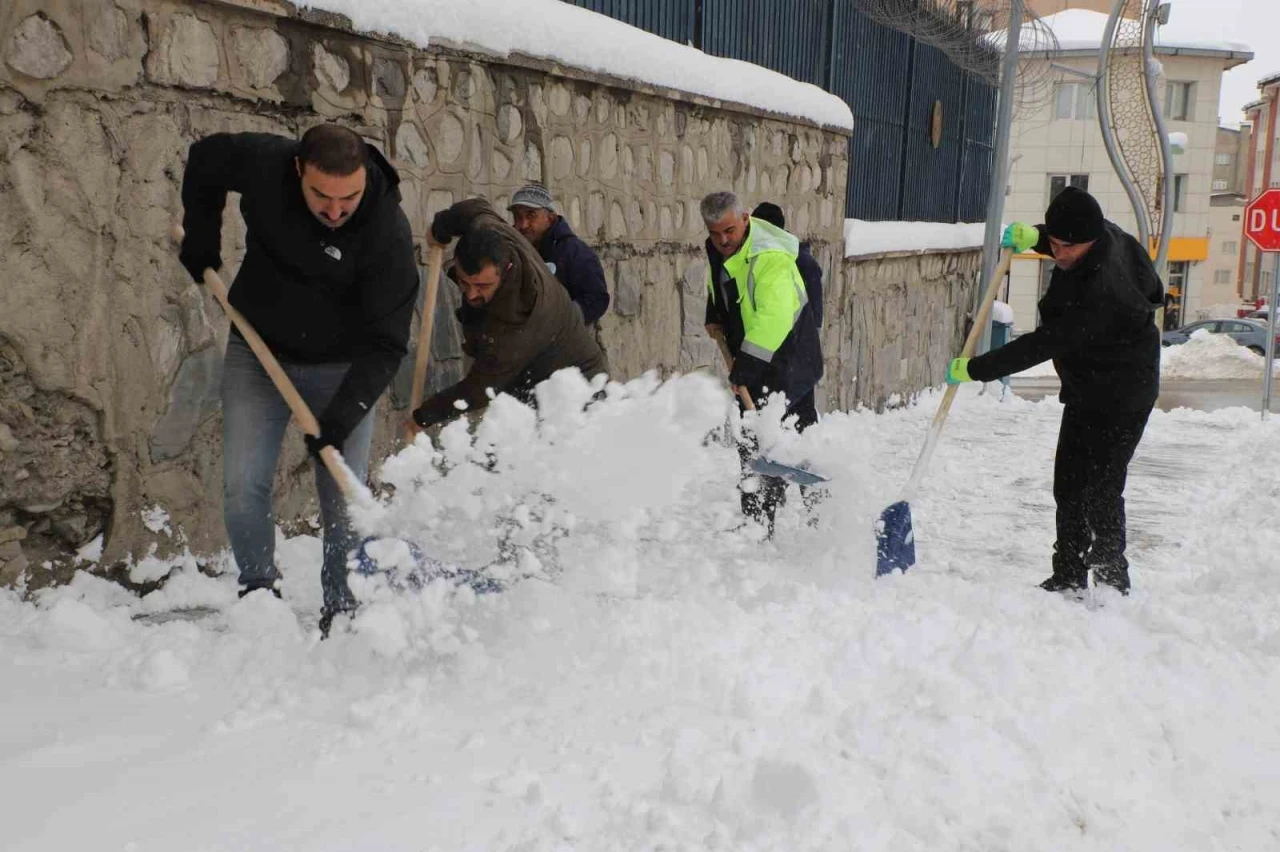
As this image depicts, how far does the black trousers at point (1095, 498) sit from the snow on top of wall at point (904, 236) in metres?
4.69

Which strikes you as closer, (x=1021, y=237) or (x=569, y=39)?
(x=1021, y=237)

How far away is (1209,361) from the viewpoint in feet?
65.4

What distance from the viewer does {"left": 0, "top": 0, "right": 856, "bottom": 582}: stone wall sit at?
2941mm

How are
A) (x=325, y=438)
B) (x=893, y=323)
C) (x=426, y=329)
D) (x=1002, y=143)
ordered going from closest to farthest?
(x=325, y=438) < (x=426, y=329) < (x=893, y=323) < (x=1002, y=143)

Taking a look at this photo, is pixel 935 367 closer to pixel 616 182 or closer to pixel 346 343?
pixel 616 182

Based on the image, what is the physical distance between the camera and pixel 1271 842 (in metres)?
2.42

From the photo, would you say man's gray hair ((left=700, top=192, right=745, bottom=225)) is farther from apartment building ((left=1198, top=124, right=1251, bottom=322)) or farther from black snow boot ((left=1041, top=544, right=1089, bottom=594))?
apartment building ((left=1198, top=124, right=1251, bottom=322))

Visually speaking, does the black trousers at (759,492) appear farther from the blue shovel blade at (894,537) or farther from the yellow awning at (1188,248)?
the yellow awning at (1188,248)

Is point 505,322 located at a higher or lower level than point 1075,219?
lower

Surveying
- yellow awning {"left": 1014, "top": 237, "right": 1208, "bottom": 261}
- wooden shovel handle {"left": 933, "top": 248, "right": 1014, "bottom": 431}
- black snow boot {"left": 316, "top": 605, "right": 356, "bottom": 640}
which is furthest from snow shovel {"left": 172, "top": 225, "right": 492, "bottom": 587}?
yellow awning {"left": 1014, "top": 237, "right": 1208, "bottom": 261}

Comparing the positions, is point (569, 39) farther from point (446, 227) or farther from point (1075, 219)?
point (1075, 219)

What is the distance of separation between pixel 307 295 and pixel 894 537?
2.38 m

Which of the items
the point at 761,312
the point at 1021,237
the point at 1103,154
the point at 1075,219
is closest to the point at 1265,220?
the point at 1021,237

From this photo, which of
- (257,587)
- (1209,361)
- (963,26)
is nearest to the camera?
(257,587)
